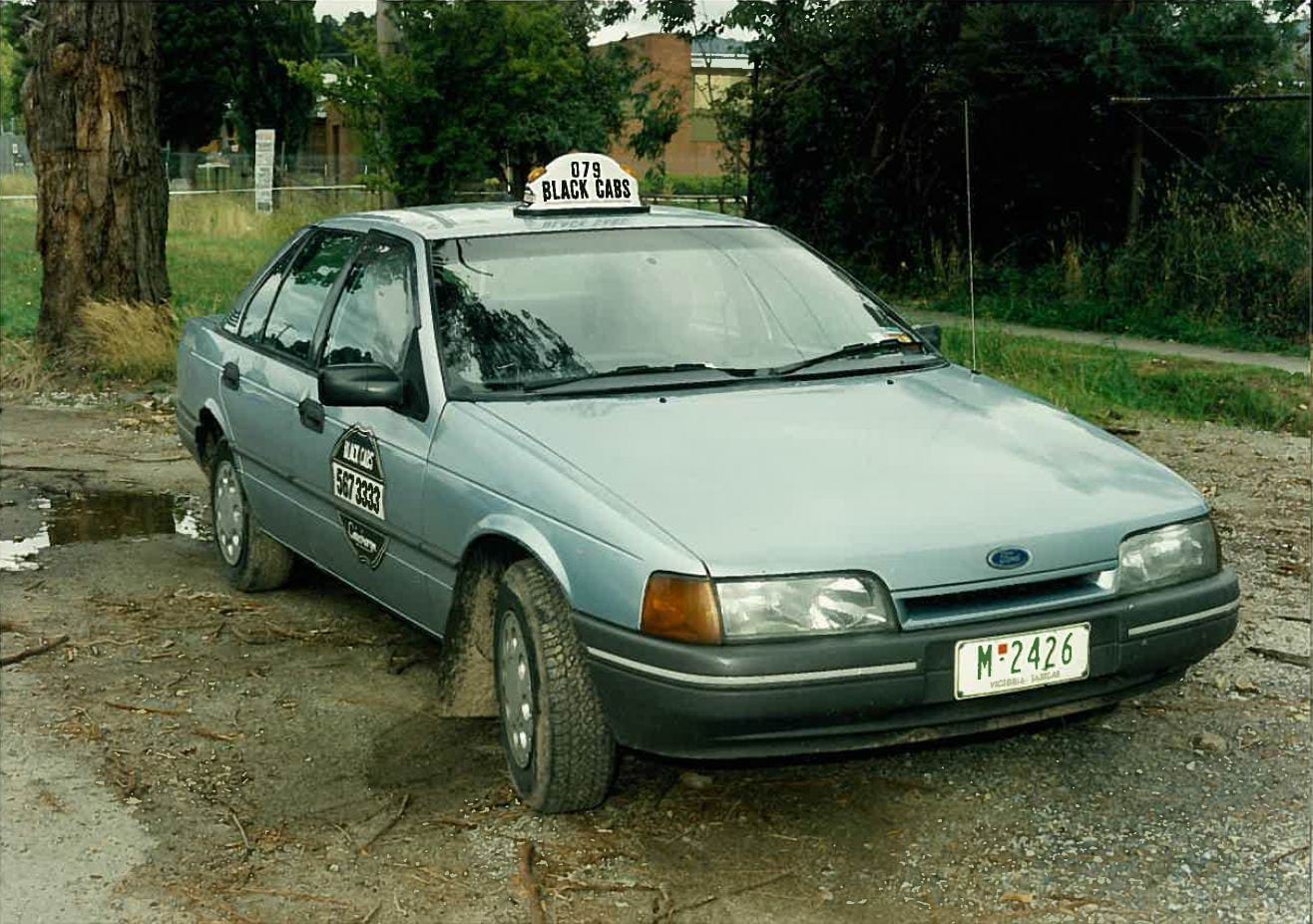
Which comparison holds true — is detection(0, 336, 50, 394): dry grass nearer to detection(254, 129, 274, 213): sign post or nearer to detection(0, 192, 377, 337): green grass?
detection(0, 192, 377, 337): green grass

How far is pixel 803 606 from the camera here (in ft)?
12.3

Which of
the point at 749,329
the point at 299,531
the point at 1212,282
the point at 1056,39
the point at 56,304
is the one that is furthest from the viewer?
the point at 1056,39

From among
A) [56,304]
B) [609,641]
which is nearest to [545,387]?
[609,641]

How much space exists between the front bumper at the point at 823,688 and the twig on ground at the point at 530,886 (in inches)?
14.0

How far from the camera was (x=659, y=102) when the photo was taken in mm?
27562

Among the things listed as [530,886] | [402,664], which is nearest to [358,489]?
[402,664]

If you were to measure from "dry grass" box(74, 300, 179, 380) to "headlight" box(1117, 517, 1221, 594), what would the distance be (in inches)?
364

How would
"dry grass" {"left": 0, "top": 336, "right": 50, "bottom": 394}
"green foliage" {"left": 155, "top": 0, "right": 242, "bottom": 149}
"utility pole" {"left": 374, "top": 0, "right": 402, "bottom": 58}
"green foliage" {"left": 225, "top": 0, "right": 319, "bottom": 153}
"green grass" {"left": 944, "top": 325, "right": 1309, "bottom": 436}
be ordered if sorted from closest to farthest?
"green grass" {"left": 944, "top": 325, "right": 1309, "bottom": 436} → "dry grass" {"left": 0, "top": 336, "right": 50, "bottom": 394} → "utility pole" {"left": 374, "top": 0, "right": 402, "bottom": 58} → "green foliage" {"left": 155, "top": 0, "right": 242, "bottom": 149} → "green foliage" {"left": 225, "top": 0, "right": 319, "bottom": 153}

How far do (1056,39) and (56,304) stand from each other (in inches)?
469

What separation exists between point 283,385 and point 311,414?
1.32 ft

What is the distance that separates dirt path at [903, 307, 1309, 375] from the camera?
14.4m

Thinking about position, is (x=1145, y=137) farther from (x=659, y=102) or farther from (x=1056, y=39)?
(x=659, y=102)

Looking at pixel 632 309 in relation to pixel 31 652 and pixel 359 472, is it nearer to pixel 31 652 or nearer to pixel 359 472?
pixel 359 472

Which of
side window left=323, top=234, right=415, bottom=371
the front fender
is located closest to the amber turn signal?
the front fender
